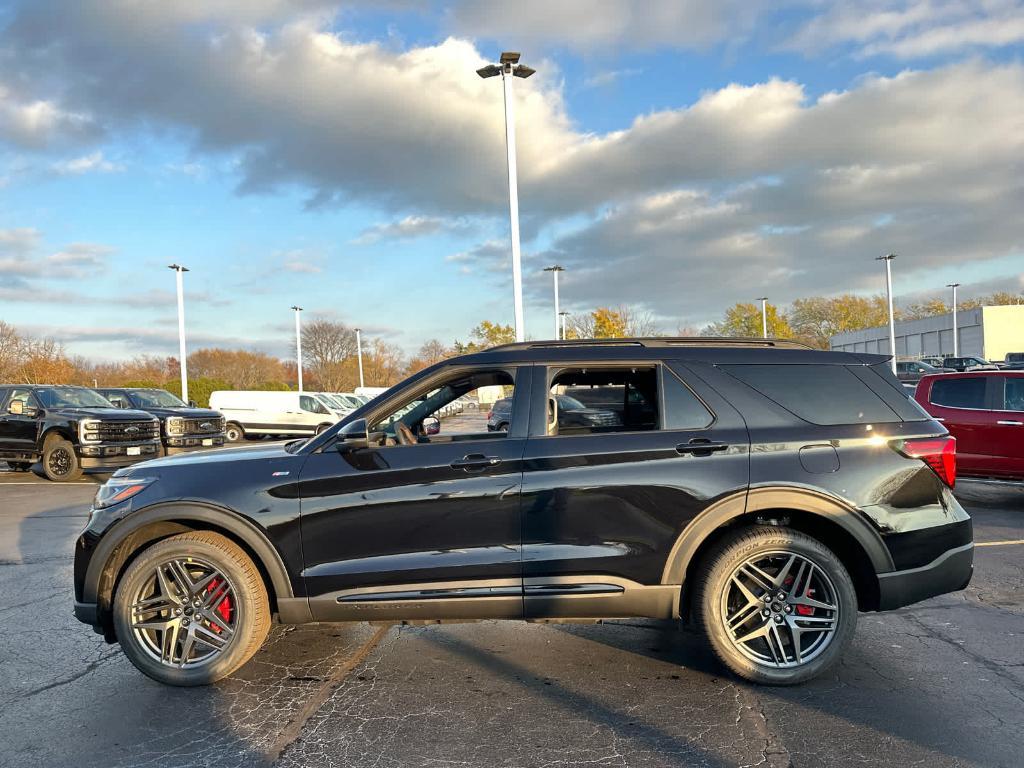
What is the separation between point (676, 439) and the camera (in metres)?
3.94

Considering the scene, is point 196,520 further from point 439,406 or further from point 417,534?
point 439,406

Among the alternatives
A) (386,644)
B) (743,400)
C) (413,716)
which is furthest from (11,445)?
(743,400)

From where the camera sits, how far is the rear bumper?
389cm

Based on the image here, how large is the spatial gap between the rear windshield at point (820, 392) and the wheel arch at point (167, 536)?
2.75m

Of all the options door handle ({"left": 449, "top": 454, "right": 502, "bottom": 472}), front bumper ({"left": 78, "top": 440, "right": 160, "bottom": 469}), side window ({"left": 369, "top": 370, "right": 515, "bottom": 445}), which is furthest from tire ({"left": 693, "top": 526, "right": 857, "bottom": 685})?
front bumper ({"left": 78, "top": 440, "right": 160, "bottom": 469})

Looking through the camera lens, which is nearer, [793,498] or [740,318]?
[793,498]

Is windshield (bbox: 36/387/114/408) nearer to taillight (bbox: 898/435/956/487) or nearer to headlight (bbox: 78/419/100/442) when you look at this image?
headlight (bbox: 78/419/100/442)

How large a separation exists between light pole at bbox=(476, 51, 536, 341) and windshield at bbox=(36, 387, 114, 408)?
33.5 feet

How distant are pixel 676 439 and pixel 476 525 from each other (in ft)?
3.89

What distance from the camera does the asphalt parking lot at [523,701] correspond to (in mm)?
3199

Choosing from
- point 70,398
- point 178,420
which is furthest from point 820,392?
point 178,420

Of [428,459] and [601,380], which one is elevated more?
[601,380]

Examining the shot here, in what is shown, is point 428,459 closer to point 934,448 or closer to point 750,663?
point 750,663

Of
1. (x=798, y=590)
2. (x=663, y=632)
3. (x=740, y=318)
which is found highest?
(x=740, y=318)
